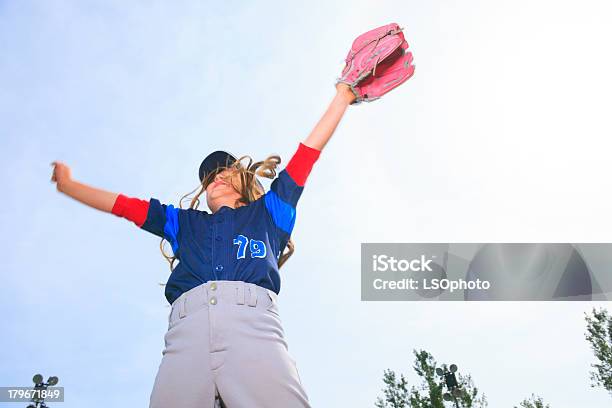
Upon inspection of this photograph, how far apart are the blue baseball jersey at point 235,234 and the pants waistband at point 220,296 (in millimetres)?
73

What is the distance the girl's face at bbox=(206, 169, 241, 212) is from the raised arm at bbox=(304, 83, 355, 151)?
0.62 m

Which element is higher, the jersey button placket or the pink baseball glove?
the pink baseball glove

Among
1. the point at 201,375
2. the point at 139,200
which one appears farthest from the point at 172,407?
the point at 139,200

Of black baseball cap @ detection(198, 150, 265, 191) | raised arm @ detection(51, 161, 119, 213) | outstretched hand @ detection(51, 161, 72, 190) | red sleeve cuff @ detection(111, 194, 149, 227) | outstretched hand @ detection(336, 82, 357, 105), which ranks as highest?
outstretched hand @ detection(336, 82, 357, 105)

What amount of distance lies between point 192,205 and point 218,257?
83 cm

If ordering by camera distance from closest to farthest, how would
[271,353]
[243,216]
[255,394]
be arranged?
1. [255,394]
2. [271,353]
3. [243,216]

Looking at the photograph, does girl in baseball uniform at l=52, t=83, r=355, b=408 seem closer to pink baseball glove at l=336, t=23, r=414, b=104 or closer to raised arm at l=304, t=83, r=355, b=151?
raised arm at l=304, t=83, r=355, b=151

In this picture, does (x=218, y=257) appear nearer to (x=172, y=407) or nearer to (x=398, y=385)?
(x=172, y=407)

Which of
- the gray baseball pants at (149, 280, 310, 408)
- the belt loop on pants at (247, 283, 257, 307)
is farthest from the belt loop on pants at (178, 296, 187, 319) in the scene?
the belt loop on pants at (247, 283, 257, 307)

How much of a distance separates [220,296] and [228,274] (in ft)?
0.57

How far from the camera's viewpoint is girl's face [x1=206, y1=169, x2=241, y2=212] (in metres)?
3.44

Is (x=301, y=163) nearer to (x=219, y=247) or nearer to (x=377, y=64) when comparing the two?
(x=219, y=247)

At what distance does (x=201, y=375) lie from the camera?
2438 millimetres

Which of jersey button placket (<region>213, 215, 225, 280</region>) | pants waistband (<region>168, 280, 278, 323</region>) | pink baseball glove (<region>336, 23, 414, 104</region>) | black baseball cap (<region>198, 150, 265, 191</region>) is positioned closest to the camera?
pants waistband (<region>168, 280, 278, 323</region>)
